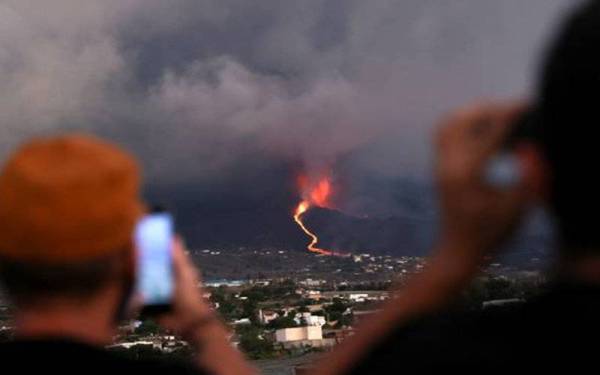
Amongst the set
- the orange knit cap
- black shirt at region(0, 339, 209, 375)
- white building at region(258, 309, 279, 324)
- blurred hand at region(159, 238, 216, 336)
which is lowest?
black shirt at region(0, 339, 209, 375)

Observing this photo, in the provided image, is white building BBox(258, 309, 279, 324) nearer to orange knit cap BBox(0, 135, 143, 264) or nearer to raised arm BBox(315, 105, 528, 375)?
orange knit cap BBox(0, 135, 143, 264)

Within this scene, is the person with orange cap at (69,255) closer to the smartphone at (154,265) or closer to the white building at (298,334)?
the smartphone at (154,265)

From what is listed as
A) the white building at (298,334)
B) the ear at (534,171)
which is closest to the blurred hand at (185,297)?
the ear at (534,171)

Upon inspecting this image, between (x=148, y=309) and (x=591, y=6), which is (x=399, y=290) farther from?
(x=148, y=309)

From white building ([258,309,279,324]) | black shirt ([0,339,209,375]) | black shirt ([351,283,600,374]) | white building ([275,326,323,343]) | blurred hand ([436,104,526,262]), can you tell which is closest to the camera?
black shirt ([351,283,600,374])

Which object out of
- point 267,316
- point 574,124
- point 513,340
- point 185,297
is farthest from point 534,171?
point 267,316

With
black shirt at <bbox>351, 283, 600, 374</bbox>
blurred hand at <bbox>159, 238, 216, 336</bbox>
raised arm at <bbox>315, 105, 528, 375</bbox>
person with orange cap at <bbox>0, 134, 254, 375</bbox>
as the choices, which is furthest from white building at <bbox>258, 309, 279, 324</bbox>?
black shirt at <bbox>351, 283, 600, 374</bbox>

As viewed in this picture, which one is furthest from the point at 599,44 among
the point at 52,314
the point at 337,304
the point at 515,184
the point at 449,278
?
the point at 337,304
